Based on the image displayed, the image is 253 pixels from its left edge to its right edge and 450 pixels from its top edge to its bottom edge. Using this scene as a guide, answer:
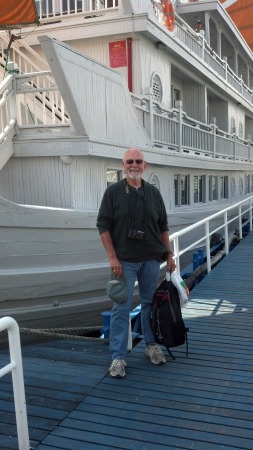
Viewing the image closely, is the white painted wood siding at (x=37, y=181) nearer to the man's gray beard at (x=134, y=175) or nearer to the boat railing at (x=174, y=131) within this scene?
the boat railing at (x=174, y=131)

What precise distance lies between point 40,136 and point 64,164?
50cm

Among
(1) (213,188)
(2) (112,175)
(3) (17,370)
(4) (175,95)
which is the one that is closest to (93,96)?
(2) (112,175)

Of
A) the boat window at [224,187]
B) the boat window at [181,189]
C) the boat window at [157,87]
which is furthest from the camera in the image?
the boat window at [224,187]

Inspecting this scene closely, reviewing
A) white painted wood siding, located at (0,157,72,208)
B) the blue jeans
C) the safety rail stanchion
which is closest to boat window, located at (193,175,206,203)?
white painted wood siding, located at (0,157,72,208)

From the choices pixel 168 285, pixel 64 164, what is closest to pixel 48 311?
pixel 64 164

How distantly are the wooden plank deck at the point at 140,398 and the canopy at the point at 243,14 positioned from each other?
20994mm

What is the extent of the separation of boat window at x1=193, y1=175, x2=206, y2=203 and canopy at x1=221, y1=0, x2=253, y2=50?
1304cm

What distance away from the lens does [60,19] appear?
8.80 m

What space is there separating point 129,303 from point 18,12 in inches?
205

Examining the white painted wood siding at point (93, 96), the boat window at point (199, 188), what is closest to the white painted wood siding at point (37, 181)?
the white painted wood siding at point (93, 96)

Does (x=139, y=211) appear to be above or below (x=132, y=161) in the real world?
below

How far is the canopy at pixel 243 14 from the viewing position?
21.8m

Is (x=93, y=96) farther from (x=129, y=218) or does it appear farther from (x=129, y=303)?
(x=129, y=303)

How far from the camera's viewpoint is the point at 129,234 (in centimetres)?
340
